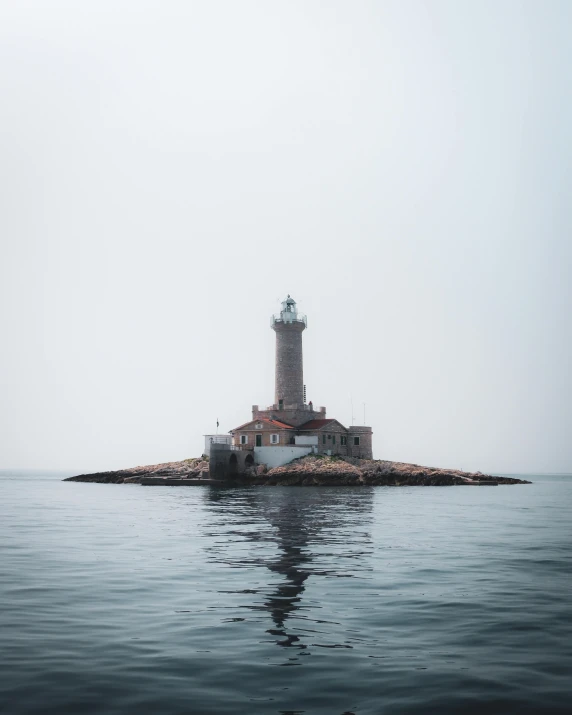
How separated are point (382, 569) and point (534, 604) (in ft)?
17.0

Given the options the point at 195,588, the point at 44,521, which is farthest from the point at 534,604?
the point at 44,521

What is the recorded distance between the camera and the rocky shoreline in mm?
84312

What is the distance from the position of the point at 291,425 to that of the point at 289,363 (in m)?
8.18

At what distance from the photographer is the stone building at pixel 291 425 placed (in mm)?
90125

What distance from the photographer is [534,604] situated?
14.9m

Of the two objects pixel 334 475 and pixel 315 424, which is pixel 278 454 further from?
pixel 334 475

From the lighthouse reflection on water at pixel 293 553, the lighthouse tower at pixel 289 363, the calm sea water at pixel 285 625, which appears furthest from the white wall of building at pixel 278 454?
the calm sea water at pixel 285 625

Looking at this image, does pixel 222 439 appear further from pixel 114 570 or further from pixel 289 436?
pixel 114 570

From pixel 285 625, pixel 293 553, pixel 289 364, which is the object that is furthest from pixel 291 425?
pixel 285 625

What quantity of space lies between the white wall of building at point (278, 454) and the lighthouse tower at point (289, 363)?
662cm

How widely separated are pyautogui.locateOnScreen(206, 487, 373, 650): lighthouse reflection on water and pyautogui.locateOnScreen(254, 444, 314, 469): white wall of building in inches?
1761

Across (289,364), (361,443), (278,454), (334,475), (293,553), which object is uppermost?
(289,364)

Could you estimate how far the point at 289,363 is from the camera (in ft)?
311

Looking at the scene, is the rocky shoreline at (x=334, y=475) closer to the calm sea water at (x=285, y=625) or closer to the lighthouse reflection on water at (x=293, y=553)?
the lighthouse reflection on water at (x=293, y=553)
